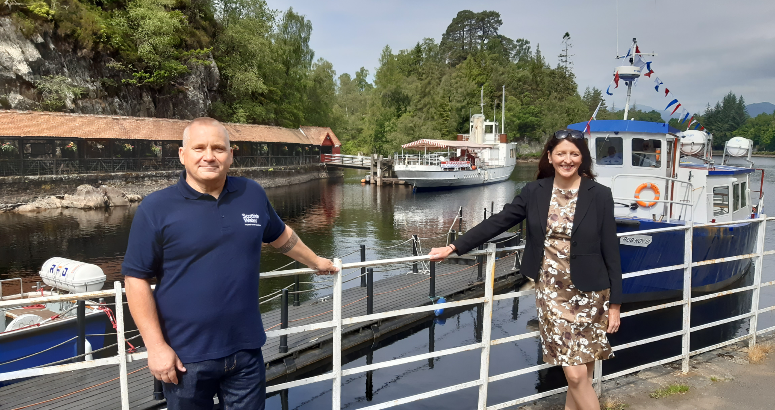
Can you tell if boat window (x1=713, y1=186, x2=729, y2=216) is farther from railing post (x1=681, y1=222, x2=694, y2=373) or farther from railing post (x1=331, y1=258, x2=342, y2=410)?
railing post (x1=331, y1=258, x2=342, y2=410)

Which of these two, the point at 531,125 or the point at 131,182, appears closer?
the point at 131,182

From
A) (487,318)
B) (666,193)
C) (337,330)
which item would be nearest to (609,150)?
(666,193)

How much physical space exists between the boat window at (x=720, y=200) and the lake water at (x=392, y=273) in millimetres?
2520

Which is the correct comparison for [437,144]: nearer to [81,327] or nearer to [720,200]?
[720,200]

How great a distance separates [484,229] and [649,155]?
12184 millimetres

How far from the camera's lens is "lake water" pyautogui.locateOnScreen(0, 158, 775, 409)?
9.26m

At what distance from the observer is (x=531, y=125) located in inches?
3546

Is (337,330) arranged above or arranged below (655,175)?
below

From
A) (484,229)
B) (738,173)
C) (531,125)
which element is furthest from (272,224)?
(531,125)

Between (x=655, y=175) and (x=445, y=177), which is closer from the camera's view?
(x=655, y=175)

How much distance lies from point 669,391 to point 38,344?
9.48 m

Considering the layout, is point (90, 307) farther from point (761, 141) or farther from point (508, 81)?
point (761, 141)

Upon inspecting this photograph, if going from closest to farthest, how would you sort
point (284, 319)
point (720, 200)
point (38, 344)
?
point (284, 319), point (38, 344), point (720, 200)

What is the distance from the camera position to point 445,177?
47062 millimetres
